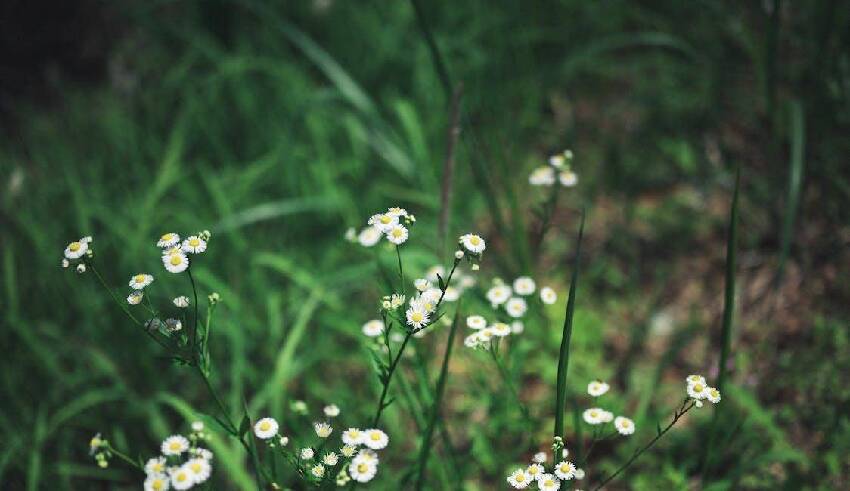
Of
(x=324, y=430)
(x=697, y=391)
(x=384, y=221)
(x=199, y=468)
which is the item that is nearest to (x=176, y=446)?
(x=199, y=468)

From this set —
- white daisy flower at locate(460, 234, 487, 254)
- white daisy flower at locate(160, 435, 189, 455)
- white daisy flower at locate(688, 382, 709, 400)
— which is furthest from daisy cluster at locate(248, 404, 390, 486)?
white daisy flower at locate(688, 382, 709, 400)

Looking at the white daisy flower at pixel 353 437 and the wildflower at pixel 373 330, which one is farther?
the wildflower at pixel 373 330

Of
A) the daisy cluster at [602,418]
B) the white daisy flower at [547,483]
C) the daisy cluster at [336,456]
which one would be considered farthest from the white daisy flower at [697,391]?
the daisy cluster at [336,456]

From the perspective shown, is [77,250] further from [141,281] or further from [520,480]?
[520,480]

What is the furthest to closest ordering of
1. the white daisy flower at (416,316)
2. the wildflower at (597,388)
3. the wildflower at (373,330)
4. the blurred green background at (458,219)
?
1. the blurred green background at (458,219)
2. the wildflower at (373,330)
3. the wildflower at (597,388)
4. the white daisy flower at (416,316)

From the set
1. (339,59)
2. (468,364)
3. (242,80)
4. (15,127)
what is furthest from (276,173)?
(15,127)

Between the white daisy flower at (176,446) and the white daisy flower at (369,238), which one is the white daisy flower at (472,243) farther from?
the white daisy flower at (176,446)

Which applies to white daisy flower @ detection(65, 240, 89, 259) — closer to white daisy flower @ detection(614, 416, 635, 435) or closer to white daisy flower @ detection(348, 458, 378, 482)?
white daisy flower @ detection(348, 458, 378, 482)
